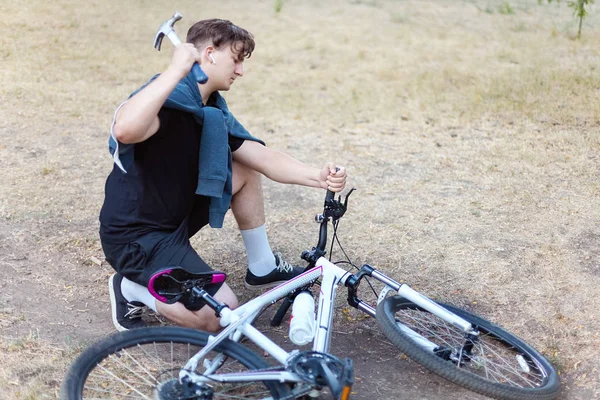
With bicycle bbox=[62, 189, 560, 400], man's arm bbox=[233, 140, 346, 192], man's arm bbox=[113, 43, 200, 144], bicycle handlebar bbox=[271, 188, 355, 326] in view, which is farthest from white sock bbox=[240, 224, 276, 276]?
man's arm bbox=[113, 43, 200, 144]

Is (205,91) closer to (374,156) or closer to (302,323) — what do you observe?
(302,323)

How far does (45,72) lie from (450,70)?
13.4 feet

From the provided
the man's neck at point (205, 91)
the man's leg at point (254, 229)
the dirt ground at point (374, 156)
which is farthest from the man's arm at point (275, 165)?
the dirt ground at point (374, 156)

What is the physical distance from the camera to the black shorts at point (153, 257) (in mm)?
3061

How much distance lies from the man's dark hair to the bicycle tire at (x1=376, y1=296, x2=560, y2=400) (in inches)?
48.7

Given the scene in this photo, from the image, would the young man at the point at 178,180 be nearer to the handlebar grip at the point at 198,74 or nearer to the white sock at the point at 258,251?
the handlebar grip at the point at 198,74

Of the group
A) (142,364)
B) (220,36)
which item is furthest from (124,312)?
(220,36)

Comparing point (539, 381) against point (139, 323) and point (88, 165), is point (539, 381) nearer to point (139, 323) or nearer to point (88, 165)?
point (139, 323)

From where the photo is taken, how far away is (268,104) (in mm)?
6934

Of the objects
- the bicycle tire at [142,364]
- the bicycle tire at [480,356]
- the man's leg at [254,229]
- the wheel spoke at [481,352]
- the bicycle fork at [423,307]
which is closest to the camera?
the bicycle tire at [142,364]

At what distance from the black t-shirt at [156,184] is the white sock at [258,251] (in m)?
0.53

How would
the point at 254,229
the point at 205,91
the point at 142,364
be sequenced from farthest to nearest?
the point at 254,229 → the point at 205,91 → the point at 142,364

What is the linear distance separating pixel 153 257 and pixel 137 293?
0.82 ft

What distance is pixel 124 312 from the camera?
332 cm
